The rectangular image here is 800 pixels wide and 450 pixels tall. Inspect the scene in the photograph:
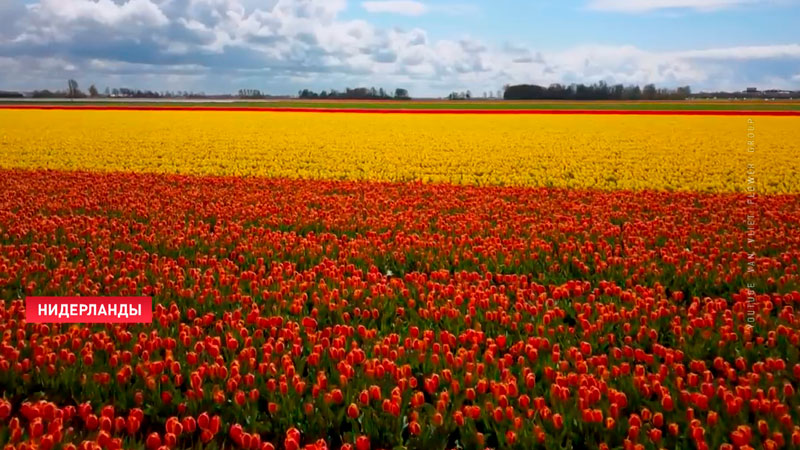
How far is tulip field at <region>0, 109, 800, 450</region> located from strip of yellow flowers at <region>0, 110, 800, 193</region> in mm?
4030

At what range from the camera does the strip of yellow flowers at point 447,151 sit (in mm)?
19328

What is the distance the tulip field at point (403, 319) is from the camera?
14.9 ft

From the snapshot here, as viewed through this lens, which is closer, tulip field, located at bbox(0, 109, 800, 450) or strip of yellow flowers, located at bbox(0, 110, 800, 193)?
tulip field, located at bbox(0, 109, 800, 450)

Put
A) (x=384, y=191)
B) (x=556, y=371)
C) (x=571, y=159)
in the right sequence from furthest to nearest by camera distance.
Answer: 1. (x=571, y=159)
2. (x=384, y=191)
3. (x=556, y=371)

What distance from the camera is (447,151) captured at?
26.4m

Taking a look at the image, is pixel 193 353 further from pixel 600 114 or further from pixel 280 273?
pixel 600 114

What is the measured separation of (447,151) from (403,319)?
20.1m

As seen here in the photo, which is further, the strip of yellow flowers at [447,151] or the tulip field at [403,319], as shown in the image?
the strip of yellow flowers at [447,151]

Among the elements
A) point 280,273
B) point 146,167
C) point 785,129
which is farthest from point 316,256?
point 785,129

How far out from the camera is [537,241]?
9.44m

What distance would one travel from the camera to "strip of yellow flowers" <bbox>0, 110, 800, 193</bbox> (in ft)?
63.4

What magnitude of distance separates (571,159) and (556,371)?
1889 centimetres

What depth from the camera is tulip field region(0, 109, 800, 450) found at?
4527mm

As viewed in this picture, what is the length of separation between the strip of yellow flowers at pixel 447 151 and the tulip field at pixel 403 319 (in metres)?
4.03
